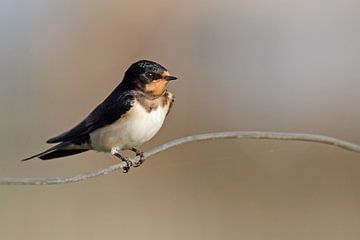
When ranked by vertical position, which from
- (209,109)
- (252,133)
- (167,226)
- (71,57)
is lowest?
(167,226)

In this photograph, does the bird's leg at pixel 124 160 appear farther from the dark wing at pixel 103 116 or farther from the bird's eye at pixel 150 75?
the bird's eye at pixel 150 75

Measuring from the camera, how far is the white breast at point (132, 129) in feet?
6.11

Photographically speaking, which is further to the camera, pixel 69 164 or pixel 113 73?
pixel 113 73

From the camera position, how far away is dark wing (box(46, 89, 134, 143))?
1896 millimetres

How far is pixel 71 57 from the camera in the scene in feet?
19.0

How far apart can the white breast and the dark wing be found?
0.04ft

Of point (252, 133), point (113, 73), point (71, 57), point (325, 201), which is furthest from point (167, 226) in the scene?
point (252, 133)

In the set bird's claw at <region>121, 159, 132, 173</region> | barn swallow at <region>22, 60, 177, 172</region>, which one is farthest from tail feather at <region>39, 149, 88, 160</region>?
bird's claw at <region>121, 159, 132, 173</region>

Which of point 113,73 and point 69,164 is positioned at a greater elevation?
point 113,73

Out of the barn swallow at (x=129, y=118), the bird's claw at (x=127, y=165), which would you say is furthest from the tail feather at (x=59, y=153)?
the bird's claw at (x=127, y=165)

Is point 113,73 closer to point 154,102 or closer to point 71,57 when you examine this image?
point 71,57

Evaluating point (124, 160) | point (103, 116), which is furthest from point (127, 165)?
point (103, 116)

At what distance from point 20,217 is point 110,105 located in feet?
6.90

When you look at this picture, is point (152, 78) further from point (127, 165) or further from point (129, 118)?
point (127, 165)
